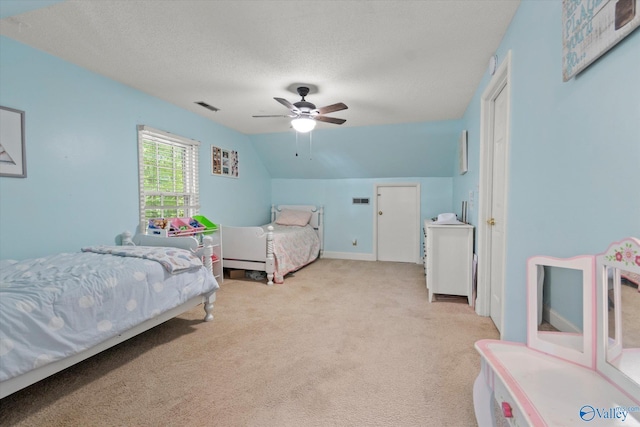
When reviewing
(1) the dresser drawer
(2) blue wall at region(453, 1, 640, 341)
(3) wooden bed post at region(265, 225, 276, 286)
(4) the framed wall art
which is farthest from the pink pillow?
(1) the dresser drawer

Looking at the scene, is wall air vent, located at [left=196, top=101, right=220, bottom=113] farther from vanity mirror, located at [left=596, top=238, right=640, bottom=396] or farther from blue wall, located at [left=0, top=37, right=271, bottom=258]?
vanity mirror, located at [left=596, top=238, right=640, bottom=396]

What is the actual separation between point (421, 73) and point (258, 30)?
1535 millimetres

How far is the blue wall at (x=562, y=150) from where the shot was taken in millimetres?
917

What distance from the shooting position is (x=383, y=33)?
215 centimetres

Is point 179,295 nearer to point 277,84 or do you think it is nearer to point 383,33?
point 277,84

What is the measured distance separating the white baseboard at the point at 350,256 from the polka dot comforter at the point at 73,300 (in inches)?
142

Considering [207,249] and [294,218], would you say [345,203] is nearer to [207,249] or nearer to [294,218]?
[294,218]

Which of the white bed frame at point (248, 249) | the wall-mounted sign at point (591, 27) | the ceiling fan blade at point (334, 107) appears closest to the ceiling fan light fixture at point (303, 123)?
the ceiling fan blade at point (334, 107)

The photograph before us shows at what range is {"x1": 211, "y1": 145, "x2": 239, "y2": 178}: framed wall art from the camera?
4402 millimetres

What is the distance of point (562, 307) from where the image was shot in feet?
3.64

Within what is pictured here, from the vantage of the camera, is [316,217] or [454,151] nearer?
[454,151]

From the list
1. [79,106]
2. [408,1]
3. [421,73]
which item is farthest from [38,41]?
[421,73]

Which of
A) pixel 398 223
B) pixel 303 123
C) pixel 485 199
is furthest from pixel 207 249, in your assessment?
pixel 398 223

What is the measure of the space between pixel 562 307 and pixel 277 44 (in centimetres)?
235
